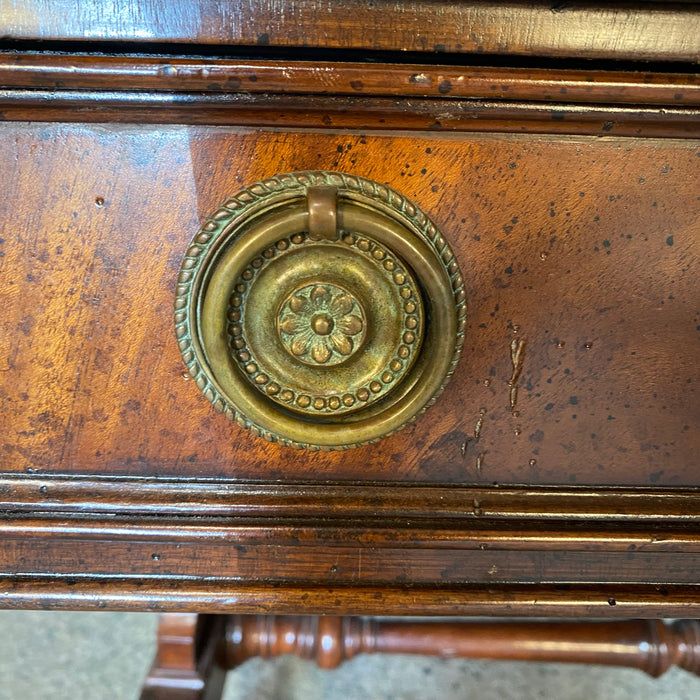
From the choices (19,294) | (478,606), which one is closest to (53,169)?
(19,294)

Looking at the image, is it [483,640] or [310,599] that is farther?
[483,640]

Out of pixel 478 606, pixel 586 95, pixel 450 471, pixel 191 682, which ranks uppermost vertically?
pixel 586 95

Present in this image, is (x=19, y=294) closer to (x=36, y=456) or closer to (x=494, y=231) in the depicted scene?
(x=36, y=456)

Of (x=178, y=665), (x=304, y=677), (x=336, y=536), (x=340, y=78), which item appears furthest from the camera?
(x=304, y=677)

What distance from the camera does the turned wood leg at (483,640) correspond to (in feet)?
2.12

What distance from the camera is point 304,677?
32.9 inches

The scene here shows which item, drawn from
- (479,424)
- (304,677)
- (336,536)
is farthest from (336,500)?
(304,677)

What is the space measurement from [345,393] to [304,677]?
0.58 metres

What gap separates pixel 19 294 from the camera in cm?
44

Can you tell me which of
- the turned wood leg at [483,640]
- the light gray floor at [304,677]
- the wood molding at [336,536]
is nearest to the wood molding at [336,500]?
the wood molding at [336,536]

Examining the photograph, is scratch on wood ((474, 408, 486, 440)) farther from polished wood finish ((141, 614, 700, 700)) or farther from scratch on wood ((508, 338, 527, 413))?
polished wood finish ((141, 614, 700, 700))

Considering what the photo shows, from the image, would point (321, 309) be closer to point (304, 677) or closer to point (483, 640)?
point (483, 640)

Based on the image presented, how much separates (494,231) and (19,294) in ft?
1.14

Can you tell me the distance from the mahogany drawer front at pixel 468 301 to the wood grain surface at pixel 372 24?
2.2 inches
